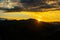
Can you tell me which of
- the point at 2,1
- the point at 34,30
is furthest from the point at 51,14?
the point at 2,1

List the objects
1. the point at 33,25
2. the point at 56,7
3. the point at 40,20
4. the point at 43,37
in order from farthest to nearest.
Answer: the point at 56,7, the point at 40,20, the point at 33,25, the point at 43,37

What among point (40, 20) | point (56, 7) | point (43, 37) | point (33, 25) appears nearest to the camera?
point (43, 37)

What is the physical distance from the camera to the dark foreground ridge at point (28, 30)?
7.91 ft

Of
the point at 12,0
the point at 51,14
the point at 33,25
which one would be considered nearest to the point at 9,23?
the point at 33,25

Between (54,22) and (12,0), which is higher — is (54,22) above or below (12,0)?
below

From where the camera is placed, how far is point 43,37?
240 cm

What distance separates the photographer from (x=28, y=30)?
2498mm

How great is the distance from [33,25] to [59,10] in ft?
2.31

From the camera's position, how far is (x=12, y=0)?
3.06 metres

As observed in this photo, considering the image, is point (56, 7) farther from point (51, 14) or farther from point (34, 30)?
point (34, 30)

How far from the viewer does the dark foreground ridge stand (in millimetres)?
2410

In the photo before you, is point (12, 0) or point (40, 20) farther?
point (12, 0)

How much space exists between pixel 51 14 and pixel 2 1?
95 cm

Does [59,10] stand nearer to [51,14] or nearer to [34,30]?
[51,14]
